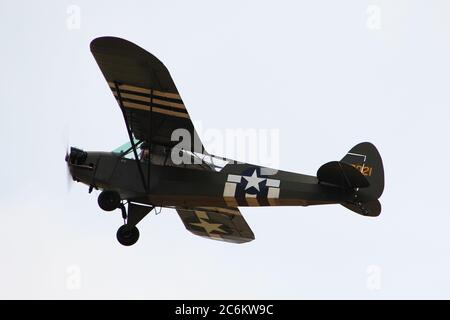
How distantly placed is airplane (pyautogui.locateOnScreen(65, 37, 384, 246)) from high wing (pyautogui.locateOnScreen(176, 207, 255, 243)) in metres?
1.75

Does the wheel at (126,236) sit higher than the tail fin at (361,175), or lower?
lower

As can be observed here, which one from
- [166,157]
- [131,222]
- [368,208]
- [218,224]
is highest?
[166,157]

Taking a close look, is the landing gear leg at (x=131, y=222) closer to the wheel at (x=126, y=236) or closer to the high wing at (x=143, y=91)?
the wheel at (x=126, y=236)

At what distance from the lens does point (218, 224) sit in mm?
19656

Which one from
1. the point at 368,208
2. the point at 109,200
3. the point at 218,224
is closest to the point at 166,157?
the point at 109,200

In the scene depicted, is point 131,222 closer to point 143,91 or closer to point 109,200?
point 109,200

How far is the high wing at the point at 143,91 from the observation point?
15.6m

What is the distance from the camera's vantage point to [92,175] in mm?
17156

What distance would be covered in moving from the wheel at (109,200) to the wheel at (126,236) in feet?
2.20

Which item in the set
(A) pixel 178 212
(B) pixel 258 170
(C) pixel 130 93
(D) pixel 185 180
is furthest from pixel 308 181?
(A) pixel 178 212

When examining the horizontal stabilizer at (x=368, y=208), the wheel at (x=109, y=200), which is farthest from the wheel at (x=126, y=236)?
the horizontal stabilizer at (x=368, y=208)

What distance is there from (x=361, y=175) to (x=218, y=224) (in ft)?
15.1

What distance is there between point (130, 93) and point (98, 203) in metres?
1.87

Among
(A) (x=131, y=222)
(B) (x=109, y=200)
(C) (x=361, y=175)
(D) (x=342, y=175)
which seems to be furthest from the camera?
(A) (x=131, y=222)
